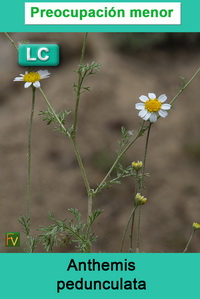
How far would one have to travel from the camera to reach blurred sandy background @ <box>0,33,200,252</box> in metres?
2.25

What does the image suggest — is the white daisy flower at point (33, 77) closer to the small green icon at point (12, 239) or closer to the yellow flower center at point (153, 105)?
the yellow flower center at point (153, 105)

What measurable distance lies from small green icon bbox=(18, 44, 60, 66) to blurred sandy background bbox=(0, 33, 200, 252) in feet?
2.16

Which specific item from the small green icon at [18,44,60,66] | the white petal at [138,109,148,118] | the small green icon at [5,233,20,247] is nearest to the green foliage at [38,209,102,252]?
the small green icon at [5,233,20,247]

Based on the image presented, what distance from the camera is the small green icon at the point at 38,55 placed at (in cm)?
136

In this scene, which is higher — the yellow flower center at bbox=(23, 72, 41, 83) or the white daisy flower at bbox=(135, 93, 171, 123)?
the yellow flower center at bbox=(23, 72, 41, 83)

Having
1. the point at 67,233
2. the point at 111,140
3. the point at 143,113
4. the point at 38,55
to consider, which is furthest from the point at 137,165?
the point at 111,140

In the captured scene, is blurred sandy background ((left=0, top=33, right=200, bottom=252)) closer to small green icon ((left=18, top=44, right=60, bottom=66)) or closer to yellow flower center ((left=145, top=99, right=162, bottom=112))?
small green icon ((left=18, top=44, right=60, bottom=66))

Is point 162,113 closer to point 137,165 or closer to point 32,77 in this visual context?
point 137,165

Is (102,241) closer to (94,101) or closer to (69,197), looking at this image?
(69,197)

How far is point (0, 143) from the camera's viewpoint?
2.50 meters

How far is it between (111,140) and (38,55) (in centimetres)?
124

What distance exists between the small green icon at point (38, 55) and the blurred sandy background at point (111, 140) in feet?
2.16

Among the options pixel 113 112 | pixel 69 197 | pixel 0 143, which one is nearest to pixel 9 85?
pixel 0 143

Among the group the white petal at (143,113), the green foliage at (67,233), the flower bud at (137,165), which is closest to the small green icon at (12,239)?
the green foliage at (67,233)
